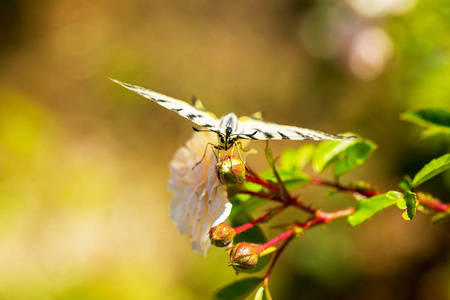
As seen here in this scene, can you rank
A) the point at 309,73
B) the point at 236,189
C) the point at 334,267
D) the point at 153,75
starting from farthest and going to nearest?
the point at 153,75
the point at 309,73
the point at 334,267
the point at 236,189

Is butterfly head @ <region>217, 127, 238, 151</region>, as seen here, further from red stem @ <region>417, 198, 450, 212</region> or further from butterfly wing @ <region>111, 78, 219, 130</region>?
red stem @ <region>417, 198, 450, 212</region>

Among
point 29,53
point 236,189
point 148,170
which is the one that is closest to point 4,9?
point 29,53

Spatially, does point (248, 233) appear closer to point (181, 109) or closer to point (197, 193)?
point (197, 193)

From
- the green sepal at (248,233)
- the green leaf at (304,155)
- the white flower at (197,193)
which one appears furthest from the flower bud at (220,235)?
the green leaf at (304,155)

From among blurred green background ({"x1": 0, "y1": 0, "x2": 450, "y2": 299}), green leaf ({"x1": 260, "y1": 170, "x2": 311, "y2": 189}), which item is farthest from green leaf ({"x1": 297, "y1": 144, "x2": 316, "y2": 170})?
blurred green background ({"x1": 0, "y1": 0, "x2": 450, "y2": 299})

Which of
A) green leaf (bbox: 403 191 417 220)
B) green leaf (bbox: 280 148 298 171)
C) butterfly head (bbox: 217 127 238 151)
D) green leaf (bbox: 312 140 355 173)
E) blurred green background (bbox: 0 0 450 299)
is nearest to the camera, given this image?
green leaf (bbox: 403 191 417 220)

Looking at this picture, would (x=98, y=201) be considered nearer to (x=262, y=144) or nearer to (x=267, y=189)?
(x=262, y=144)

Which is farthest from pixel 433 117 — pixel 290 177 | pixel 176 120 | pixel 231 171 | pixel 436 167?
pixel 176 120
